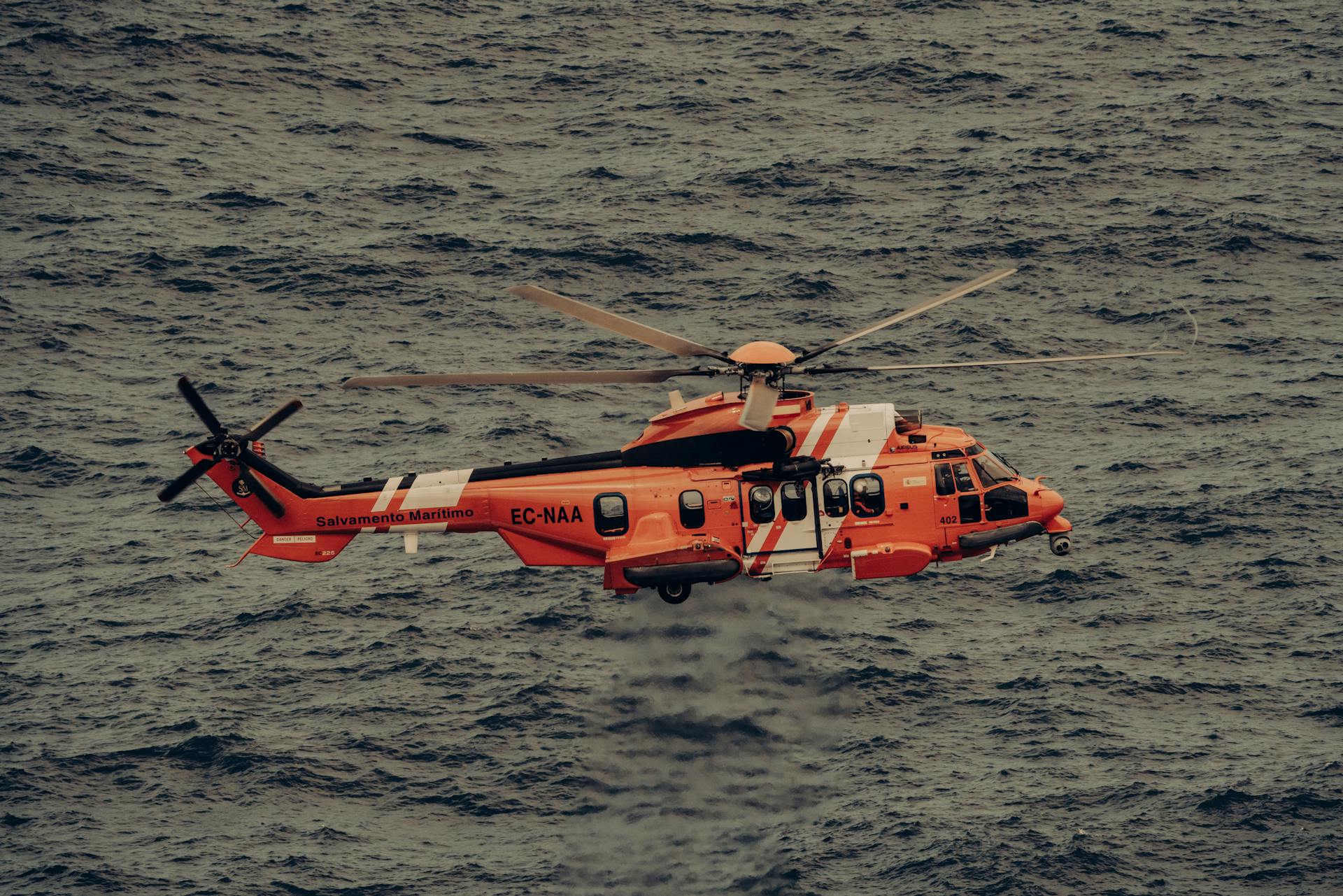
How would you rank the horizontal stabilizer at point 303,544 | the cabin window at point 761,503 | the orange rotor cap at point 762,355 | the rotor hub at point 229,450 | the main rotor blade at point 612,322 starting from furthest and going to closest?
1. the horizontal stabilizer at point 303,544
2. the rotor hub at point 229,450
3. the cabin window at point 761,503
4. the orange rotor cap at point 762,355
5. the main rotor blade at point 612,322

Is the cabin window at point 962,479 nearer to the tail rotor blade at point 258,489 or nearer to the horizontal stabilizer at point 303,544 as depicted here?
the horizontal stabilizer at point 303,544

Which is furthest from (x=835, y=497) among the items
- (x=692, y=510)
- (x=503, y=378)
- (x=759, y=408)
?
(x=503, y=378)

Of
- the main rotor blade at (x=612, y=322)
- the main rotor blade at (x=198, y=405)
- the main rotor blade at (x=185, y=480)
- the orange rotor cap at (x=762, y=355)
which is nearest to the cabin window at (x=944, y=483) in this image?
the orange rotor cap at (x=762, y=355)

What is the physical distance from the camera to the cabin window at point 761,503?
5778 cm

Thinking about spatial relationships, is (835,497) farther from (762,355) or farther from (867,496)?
(762,355)

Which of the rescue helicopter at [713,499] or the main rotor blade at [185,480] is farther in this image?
the rescue helicopter at [713,499]

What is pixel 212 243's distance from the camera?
113m

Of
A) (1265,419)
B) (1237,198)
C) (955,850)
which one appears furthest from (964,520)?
(1237,198)

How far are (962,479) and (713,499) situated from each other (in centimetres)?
781

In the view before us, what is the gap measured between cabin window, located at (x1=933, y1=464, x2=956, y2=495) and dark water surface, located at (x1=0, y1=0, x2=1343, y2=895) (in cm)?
2296

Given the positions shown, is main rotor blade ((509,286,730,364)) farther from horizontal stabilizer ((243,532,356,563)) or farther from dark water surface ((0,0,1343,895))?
dark water surface ((0,0,1343,895))

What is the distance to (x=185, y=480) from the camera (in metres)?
56.9

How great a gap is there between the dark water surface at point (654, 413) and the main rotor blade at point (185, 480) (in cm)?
2696

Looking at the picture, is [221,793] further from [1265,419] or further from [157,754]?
[1265,419]
